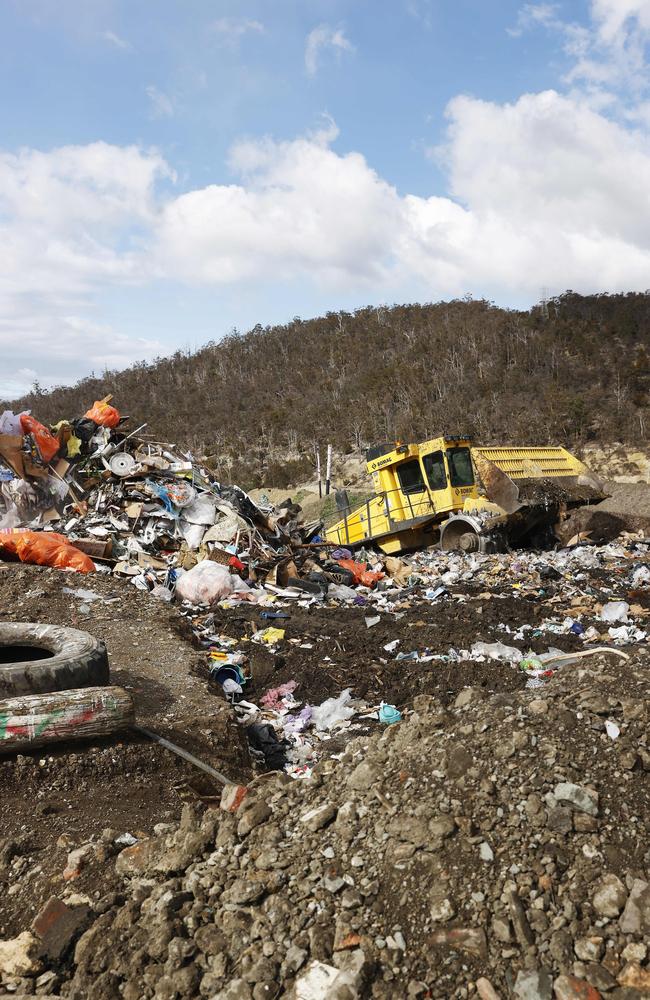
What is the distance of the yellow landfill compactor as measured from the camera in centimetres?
1141

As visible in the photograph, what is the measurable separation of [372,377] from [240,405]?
20.3 ft

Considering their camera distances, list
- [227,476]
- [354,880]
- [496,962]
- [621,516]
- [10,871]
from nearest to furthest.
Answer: [496,962] → [354,880] → [10,871] → [621,516] → [227,476]

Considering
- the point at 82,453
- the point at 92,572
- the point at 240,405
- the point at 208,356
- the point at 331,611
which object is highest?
the point at 208,356

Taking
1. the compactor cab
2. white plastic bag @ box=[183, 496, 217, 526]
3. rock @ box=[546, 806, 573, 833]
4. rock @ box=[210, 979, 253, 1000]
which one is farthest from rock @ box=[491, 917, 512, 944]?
the compactor cab

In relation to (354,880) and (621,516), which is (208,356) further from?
(354,880)

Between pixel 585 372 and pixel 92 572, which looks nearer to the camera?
pixel 92 572

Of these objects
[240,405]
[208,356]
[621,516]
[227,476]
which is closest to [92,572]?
[621,516]

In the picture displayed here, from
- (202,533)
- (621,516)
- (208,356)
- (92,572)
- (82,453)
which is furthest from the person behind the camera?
(208,356)

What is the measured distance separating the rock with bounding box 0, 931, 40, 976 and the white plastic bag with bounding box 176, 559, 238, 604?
240 inches

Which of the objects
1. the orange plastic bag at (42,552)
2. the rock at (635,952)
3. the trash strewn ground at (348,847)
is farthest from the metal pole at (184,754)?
the orange plastic bag at (42,552)

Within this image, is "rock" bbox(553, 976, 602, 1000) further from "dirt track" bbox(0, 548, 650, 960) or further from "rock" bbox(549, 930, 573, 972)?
"dirt track" bbox(0, 548, 650, 960)

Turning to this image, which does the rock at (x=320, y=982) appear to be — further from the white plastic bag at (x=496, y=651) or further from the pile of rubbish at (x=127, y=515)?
the pile of rubbish at (x=127, y=515)

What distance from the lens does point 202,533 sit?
10406 millimetres

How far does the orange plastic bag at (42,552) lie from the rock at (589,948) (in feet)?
25.8
